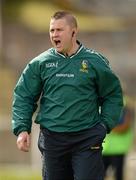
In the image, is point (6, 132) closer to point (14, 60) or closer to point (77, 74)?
point (14, 60)

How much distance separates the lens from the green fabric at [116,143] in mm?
13828

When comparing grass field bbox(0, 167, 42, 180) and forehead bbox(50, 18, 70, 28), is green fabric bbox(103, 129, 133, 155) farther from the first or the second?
forehead bbox(50, 18, 70, 28)

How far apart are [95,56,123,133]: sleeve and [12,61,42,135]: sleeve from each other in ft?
1.85

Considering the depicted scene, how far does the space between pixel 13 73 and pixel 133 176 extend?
12.9m

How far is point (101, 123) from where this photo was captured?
355 inches

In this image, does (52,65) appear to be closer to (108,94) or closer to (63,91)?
(63,91)

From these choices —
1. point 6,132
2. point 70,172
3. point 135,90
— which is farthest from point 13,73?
point 70,172

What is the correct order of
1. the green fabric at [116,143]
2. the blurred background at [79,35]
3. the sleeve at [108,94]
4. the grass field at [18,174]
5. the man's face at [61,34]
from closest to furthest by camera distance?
the man's face at [61,34] → the sleeve at [108,94] → the green fabric at [116,143] → the grass field at [18,174] → the blurred background at [79,35]

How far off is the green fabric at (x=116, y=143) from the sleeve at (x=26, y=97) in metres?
4.86

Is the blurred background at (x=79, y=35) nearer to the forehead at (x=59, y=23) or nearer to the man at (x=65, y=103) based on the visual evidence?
the man at (x=65, y=103)

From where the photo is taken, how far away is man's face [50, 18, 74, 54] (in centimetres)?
880

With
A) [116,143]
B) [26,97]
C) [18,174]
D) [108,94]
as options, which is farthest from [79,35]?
[26,97]

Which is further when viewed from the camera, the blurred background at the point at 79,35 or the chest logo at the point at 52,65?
the blurred background at the point at 79,35

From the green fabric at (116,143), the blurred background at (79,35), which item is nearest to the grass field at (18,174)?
the green fabric at (116,143)
